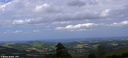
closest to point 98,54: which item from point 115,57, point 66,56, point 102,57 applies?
point 102,57

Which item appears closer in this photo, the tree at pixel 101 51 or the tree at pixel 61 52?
the tree at pixel 101 51

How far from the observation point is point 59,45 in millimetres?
63312

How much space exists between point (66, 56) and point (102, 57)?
33.9 feet

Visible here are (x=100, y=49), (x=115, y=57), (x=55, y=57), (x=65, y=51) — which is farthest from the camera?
(x=115, y=57)

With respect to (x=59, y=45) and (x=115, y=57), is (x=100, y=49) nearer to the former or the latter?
(x=59, y=45)

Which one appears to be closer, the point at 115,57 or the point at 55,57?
the point at 55,57

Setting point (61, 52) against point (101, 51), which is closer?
point (101, 51)

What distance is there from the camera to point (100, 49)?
55.1 m

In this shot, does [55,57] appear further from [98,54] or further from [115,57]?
[115,57]

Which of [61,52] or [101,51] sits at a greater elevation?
[61,52]

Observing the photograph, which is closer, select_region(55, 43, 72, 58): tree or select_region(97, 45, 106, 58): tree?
select_region(97, 45, 106, 58): tree

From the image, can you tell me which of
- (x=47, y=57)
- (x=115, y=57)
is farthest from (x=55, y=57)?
(x=115, y=57)

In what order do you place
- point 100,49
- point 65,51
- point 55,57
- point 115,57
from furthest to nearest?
point 115,57 → point 65,51 → point 55,57 → point 100,49

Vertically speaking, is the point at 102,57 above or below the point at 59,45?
below
